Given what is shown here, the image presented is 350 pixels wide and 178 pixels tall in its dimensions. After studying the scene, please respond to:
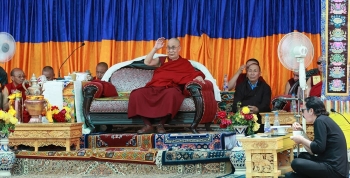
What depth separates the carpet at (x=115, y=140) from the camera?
8.46m

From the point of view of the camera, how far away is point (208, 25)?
10500mm

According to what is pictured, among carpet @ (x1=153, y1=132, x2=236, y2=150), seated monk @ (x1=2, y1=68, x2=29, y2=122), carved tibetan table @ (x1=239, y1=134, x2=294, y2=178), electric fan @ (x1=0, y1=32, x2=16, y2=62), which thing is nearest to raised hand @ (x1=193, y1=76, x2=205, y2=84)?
carpet @ (x1=153, y1=132, x2=236, y2=150)

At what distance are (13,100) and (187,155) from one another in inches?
98.5

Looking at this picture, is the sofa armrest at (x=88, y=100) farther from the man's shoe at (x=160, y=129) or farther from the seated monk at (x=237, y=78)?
the seated monk at (x=237, y=78)

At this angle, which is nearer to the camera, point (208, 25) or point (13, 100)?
point (13, 100)

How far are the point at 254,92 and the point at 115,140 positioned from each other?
1951 millimetres

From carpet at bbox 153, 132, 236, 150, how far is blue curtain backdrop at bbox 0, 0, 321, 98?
228 cm

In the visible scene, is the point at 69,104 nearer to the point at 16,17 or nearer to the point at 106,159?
the point at 106,159

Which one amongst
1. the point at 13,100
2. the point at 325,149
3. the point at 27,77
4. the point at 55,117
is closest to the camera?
the point at 325,149

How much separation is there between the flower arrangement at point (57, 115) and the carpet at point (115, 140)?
0.31m

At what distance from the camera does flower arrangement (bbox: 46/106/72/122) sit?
8.45 meters

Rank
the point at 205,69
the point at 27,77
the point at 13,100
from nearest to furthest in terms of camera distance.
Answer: the point at 13,100 < the point at 205,69 < the point at 27,77

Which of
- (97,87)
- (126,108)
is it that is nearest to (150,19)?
(97,87)

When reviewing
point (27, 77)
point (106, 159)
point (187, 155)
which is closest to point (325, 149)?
point (187, 155)
